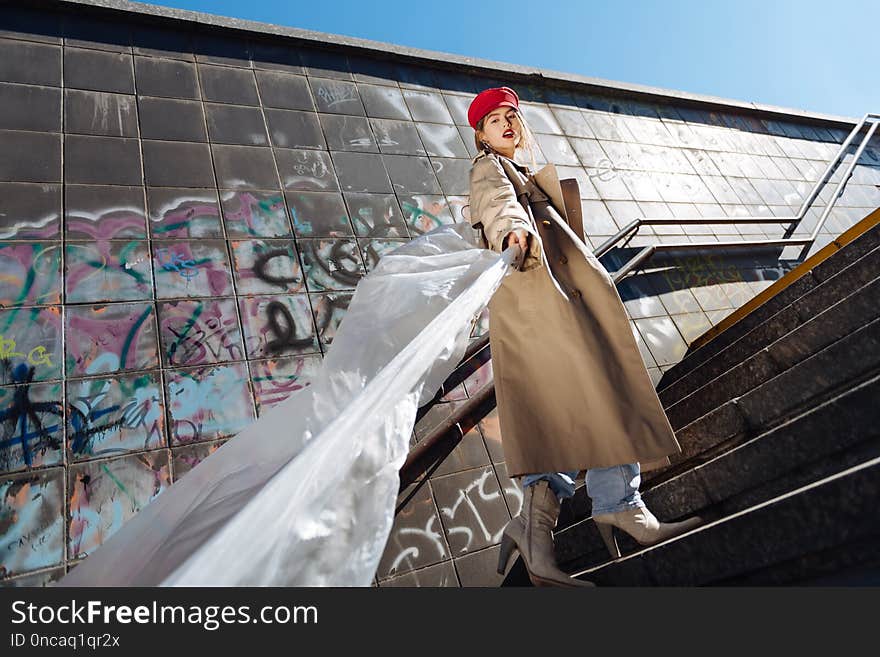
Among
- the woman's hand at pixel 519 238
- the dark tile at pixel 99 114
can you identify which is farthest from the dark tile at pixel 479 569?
the dark tile at pixel 99 114

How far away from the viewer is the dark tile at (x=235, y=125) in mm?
3973

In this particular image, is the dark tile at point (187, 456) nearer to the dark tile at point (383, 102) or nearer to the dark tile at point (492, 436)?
the dark tile at point (492, 436)

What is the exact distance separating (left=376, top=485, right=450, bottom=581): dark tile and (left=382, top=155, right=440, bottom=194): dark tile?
263 centimetres

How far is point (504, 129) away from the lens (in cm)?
245

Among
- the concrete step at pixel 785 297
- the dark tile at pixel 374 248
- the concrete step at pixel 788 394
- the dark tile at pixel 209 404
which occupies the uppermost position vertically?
the dark tile at pixel 374 248

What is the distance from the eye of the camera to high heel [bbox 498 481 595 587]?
189cm

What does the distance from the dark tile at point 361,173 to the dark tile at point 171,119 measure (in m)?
1.04

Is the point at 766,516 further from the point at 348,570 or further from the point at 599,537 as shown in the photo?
the point at 348,570

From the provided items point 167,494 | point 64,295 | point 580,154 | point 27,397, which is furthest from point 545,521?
point 580,154

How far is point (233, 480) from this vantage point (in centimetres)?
138

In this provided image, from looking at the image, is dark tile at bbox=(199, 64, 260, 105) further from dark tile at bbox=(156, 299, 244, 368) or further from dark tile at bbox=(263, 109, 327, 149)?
dark tile at bbox=(156, 299, 244, 368)

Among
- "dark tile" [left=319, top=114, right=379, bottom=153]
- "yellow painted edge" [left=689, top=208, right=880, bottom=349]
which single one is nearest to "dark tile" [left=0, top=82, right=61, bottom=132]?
"dark tile" [left=319, top=114, right=379, bottom=153]

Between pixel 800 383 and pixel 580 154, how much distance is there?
13.7ft

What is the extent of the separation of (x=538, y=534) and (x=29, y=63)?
4522 mm
